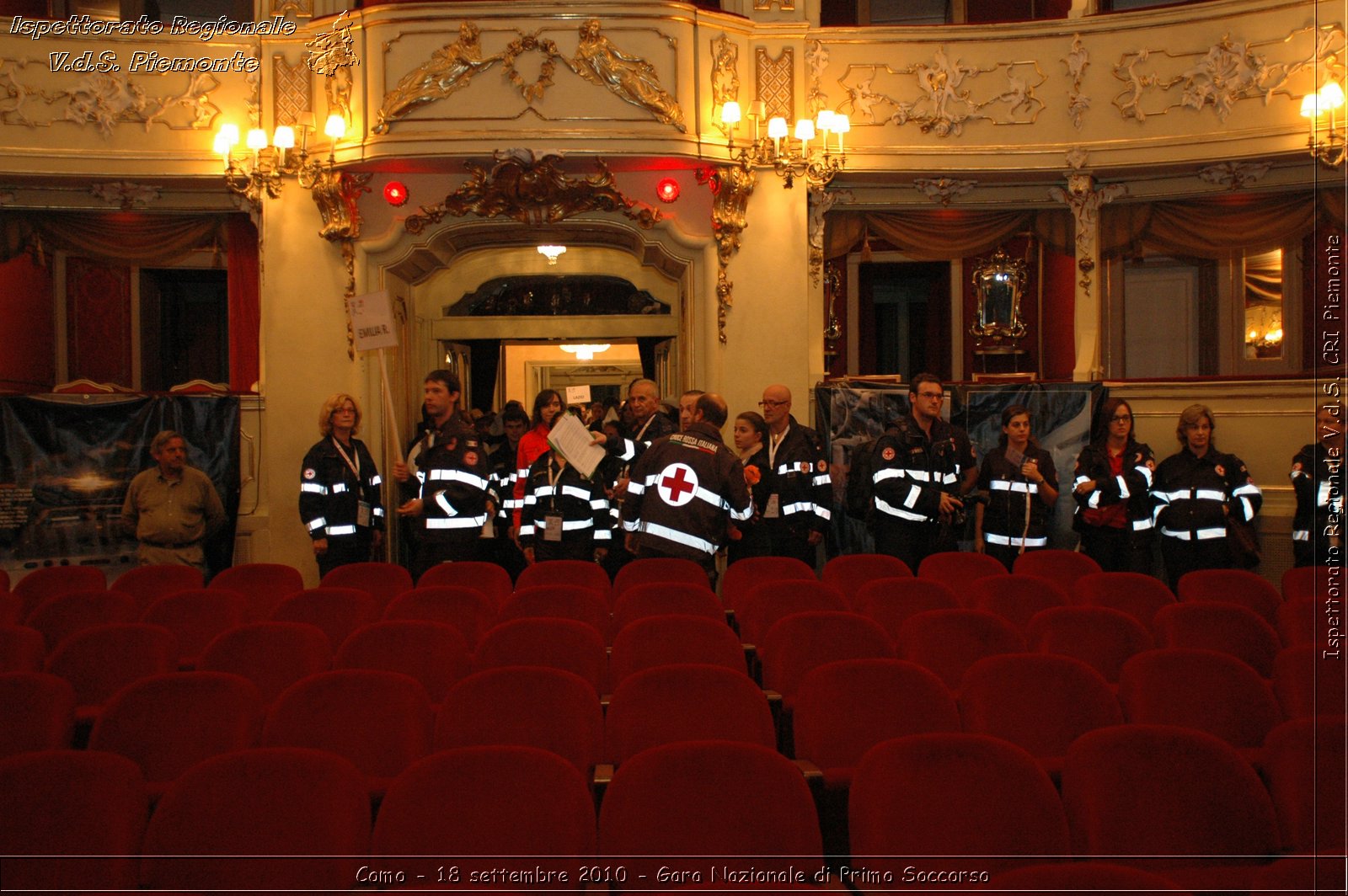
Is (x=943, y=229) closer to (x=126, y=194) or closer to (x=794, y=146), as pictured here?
(x=794, y=146)

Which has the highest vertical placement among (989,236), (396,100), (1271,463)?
(396,100)

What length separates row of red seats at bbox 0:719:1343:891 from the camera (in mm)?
2898

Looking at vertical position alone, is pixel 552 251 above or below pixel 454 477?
above

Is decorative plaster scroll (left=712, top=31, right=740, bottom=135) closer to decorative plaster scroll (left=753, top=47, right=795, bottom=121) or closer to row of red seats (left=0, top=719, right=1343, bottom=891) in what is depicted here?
decorative plaster scroll (left=753, top=47, right=795, bottom=121)

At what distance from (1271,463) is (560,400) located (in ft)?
18.5

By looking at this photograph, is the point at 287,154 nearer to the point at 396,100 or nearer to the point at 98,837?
the point at 396,100

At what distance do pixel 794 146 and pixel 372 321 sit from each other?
4102 millimetres

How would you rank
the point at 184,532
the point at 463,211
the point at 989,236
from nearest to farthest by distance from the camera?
the point at 184,532, the point at 463,211, the point at 989,236

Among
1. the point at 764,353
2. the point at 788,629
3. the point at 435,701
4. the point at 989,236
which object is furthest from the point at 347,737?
the point at 989,236

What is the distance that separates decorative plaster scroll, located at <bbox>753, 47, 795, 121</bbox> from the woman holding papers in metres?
3.37

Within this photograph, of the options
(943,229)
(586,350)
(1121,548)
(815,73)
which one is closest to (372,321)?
(815,73)

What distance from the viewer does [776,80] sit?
966 cm

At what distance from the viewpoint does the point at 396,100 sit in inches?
358

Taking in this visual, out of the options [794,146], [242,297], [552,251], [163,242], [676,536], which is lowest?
[676,536]
